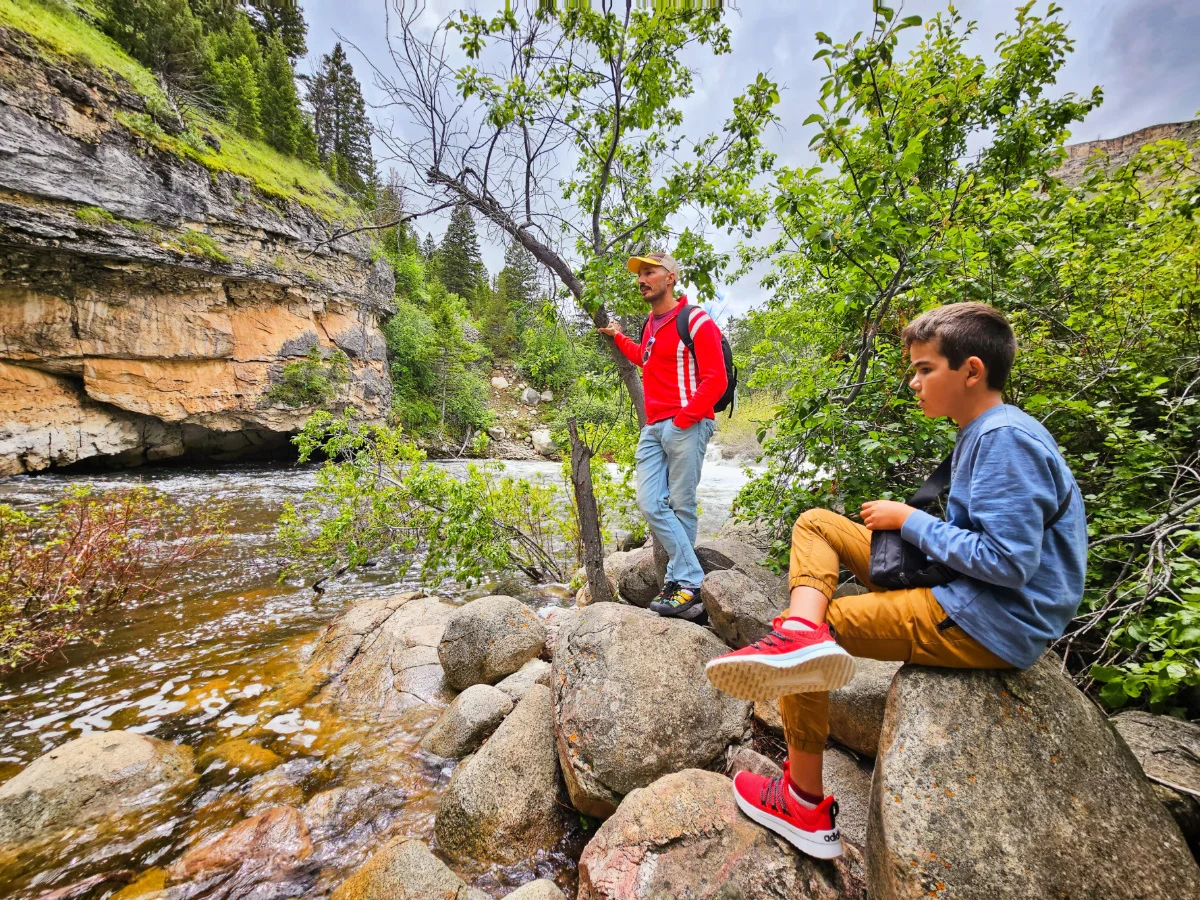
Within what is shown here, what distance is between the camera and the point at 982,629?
158 centimetres

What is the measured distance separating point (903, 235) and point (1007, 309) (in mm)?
1408

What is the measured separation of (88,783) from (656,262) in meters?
5.45

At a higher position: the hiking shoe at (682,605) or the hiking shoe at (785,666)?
the hiking shoe at (785,666)

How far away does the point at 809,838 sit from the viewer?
1.75 metres

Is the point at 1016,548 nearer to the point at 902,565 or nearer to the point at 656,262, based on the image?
the point at 902,565

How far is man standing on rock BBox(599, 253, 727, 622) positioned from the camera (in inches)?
138

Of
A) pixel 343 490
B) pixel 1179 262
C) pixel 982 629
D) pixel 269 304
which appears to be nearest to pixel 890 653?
pixel 982 629

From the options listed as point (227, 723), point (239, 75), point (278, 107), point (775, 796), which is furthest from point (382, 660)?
point (278, 107)

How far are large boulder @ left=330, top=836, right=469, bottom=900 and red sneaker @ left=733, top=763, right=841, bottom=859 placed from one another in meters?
1.47

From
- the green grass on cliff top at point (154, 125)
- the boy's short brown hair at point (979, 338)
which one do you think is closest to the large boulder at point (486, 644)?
the boy's short brown hair at point (979, 338)

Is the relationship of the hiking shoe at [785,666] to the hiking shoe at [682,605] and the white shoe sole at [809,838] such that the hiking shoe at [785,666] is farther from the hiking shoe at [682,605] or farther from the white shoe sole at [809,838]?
the hiking shoe at [682,605]

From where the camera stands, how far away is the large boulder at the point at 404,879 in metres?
2.10

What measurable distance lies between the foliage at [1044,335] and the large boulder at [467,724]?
2726mm

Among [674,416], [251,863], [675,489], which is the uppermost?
[674,416]
